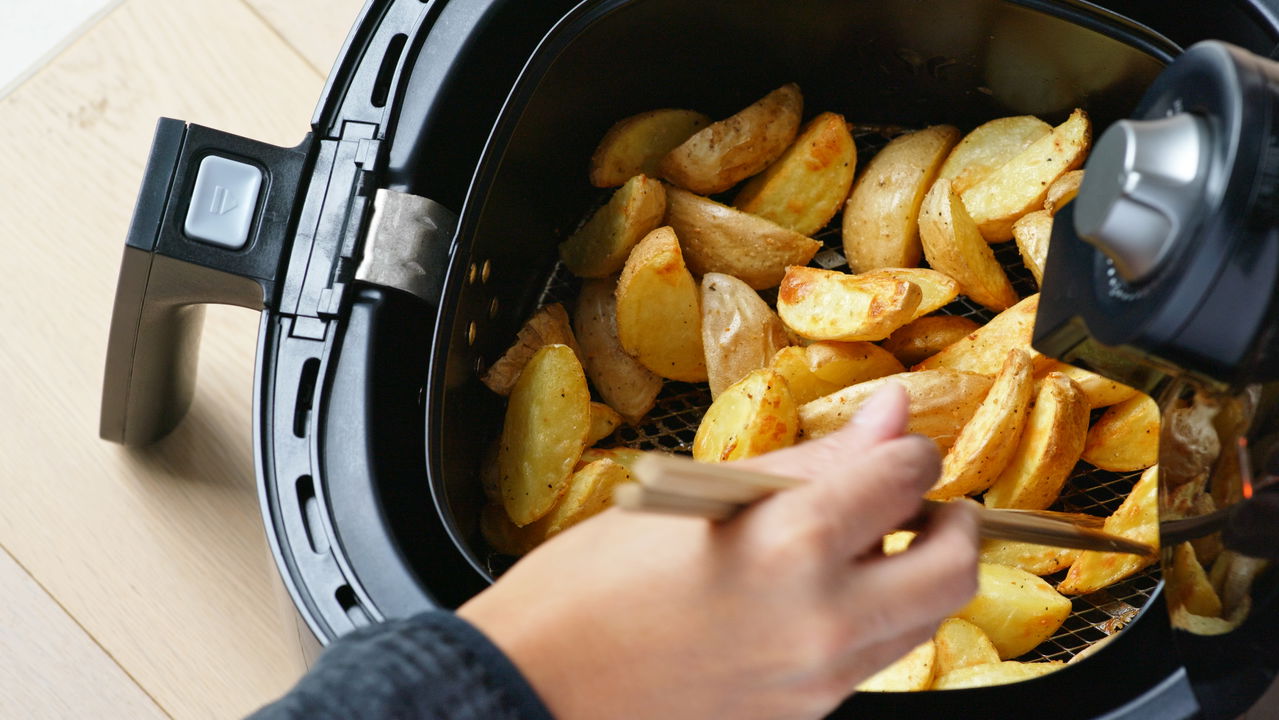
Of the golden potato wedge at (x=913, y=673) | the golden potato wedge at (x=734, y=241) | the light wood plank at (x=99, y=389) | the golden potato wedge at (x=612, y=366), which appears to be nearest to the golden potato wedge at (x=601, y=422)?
the golden potato wedge at (x=612, y=366)

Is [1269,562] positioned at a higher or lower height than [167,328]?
lower

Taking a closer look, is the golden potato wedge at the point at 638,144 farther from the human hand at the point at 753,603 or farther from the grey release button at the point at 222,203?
the human hand at the point at 753,603

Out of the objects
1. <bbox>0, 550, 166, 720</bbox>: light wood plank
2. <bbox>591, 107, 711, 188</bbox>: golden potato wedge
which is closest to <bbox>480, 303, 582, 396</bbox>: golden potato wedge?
<bbox>591, 107, 711, 188</bbox>: golden potato wedge

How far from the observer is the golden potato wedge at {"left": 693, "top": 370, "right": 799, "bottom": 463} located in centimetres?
62

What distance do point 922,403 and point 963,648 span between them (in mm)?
153

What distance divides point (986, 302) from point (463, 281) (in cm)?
37

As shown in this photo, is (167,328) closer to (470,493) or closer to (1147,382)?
(470,493)

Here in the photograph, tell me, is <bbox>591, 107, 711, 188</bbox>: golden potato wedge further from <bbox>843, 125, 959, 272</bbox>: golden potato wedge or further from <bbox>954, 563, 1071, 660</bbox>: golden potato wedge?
<bbox>954, 563, 1071, 660</bbox>: golden potato wedge

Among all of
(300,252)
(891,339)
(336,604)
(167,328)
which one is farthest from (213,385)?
(891,339)

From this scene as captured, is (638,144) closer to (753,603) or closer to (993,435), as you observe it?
(993,435)

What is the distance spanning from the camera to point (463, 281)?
0.68 m

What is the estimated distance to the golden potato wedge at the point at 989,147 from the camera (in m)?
0.77

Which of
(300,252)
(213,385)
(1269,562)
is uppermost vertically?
(300,252)

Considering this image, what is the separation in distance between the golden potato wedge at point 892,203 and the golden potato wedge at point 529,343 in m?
0.22
